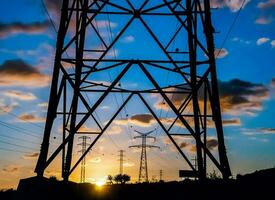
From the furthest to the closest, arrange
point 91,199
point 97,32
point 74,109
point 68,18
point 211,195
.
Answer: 1. point 97,32
2. point 74,109
3. point 68,18
4. point 91,199
5. point 211,195

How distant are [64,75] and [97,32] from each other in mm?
2634

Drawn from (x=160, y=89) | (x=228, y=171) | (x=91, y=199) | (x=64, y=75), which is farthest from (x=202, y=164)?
(x=64, y=75)

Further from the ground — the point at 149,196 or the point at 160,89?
the point at 160,89

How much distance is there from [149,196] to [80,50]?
6.13 m

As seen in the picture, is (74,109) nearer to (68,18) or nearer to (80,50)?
(80,50)

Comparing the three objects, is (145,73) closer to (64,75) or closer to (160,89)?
(160,89)

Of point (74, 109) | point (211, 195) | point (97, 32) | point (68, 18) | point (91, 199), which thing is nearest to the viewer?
point (211, 195)

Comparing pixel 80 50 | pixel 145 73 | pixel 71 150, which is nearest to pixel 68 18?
pixel 80 50

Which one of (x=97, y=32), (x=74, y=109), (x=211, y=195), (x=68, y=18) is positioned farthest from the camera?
(x=97, y=32)

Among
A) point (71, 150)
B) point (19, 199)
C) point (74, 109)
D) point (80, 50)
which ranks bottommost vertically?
point (19, 199)

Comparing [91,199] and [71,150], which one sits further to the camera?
[71,150]

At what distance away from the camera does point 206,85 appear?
17234mm

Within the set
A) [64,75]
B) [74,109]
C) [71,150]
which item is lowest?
[71,150]

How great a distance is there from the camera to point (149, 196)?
15.3 metres
